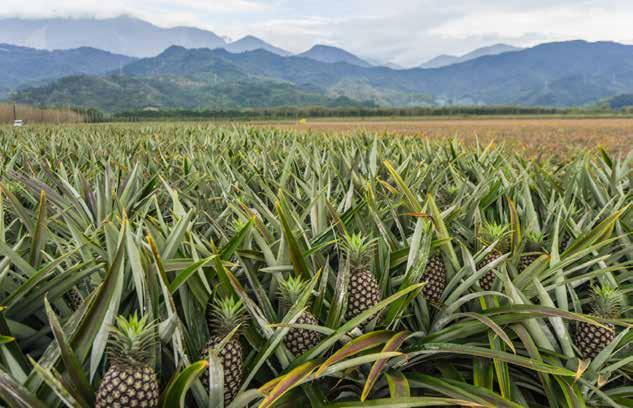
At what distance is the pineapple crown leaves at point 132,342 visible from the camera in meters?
0.80

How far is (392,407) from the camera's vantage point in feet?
3.05

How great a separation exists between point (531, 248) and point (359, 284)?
36.9 inches

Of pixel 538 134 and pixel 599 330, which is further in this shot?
pixel 538 134

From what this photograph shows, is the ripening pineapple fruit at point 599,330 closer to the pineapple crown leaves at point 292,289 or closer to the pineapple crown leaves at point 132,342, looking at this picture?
the pineapple crown leaves at point 292,289

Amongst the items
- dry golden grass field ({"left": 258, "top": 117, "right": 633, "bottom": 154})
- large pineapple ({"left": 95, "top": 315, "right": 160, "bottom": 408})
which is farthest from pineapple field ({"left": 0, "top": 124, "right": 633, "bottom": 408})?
dry golden grass field ({"left": 258, "top": 117, "right": 633, "bottom": 154})

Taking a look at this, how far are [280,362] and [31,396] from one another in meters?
0.54

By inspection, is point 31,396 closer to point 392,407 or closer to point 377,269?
point 392,407

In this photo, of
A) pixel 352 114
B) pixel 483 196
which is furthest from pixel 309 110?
pixel 483 196

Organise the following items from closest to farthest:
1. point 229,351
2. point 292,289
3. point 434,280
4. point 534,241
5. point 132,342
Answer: point 132,342, point 229,351, point 292,289, point 434,280, point 534,241

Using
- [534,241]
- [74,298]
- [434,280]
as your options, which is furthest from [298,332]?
[534,241]

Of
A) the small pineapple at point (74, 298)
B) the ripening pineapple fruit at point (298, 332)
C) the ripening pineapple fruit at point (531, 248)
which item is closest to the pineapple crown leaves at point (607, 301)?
the ripening pineapple fruit at point (531, 248)

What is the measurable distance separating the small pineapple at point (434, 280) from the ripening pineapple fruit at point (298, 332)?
17.7 inches

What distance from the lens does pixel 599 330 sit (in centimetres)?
126

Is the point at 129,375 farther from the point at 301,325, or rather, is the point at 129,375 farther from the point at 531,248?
the point at 531,248
